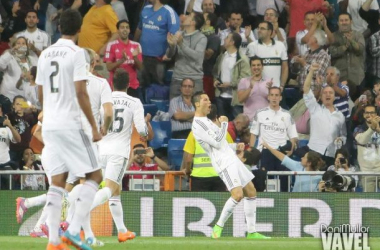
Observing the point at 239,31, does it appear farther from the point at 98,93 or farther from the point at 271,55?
the point at 98,93

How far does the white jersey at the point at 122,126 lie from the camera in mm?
16031

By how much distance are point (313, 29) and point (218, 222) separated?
21.4 feet

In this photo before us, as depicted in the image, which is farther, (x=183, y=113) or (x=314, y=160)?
(x=183, y=113)

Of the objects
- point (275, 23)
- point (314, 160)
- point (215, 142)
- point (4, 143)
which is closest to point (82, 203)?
point (215, 142)

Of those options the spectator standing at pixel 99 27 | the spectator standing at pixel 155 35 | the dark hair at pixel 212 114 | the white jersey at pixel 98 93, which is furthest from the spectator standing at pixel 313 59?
the white jersey at pixel 98 93

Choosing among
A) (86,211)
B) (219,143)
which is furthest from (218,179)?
(86,211)

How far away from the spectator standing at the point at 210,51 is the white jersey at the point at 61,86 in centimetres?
1139

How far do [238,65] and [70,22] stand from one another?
11.1m

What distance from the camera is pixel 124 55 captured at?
22844mm

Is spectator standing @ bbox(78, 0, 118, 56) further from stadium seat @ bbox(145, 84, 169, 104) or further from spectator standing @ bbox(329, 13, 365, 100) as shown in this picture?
spectator standing @ bbox(329, 13, 365, 100)

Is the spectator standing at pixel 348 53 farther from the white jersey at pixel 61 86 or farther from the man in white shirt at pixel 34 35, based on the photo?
the white jersey at pixel 61 86

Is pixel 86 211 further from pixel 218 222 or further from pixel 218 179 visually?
pixel 218 179

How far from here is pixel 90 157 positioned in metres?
12.1

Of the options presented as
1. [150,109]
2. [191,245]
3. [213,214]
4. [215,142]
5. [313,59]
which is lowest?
[191,245]
